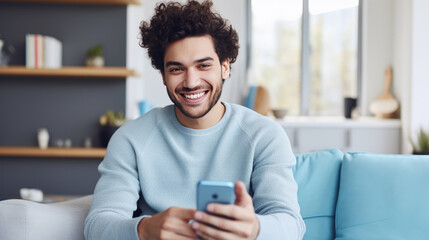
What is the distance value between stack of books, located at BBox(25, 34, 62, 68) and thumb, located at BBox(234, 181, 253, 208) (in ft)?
9.97

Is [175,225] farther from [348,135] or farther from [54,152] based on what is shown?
[348,135]

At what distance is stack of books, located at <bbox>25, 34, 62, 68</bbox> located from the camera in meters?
3.60

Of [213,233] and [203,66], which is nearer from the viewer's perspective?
[213,233]

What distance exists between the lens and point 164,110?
5.05 feet

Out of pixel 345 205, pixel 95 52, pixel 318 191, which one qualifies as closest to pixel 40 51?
pixel 95 52

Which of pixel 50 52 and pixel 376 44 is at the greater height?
pixel 376 44

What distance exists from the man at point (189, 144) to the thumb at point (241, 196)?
1.04 feet

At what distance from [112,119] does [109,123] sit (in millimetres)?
40

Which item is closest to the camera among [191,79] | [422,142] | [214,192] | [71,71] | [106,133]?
[214,192]

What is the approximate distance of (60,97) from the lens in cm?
379

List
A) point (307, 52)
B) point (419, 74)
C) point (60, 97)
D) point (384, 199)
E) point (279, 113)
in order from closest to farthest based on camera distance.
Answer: point (384, 199)
point (60, 97)
point (419, 74)
point (279, 113)
point (307, 52)

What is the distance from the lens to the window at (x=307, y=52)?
5.04 meters

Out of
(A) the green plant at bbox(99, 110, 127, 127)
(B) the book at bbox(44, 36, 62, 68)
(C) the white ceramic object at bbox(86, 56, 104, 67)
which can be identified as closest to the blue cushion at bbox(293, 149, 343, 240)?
(A) the green plant at bbox(99, 110, 127, 127)

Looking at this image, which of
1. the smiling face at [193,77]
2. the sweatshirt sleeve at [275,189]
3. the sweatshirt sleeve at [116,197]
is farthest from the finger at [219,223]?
the smiling face at [193,77]
